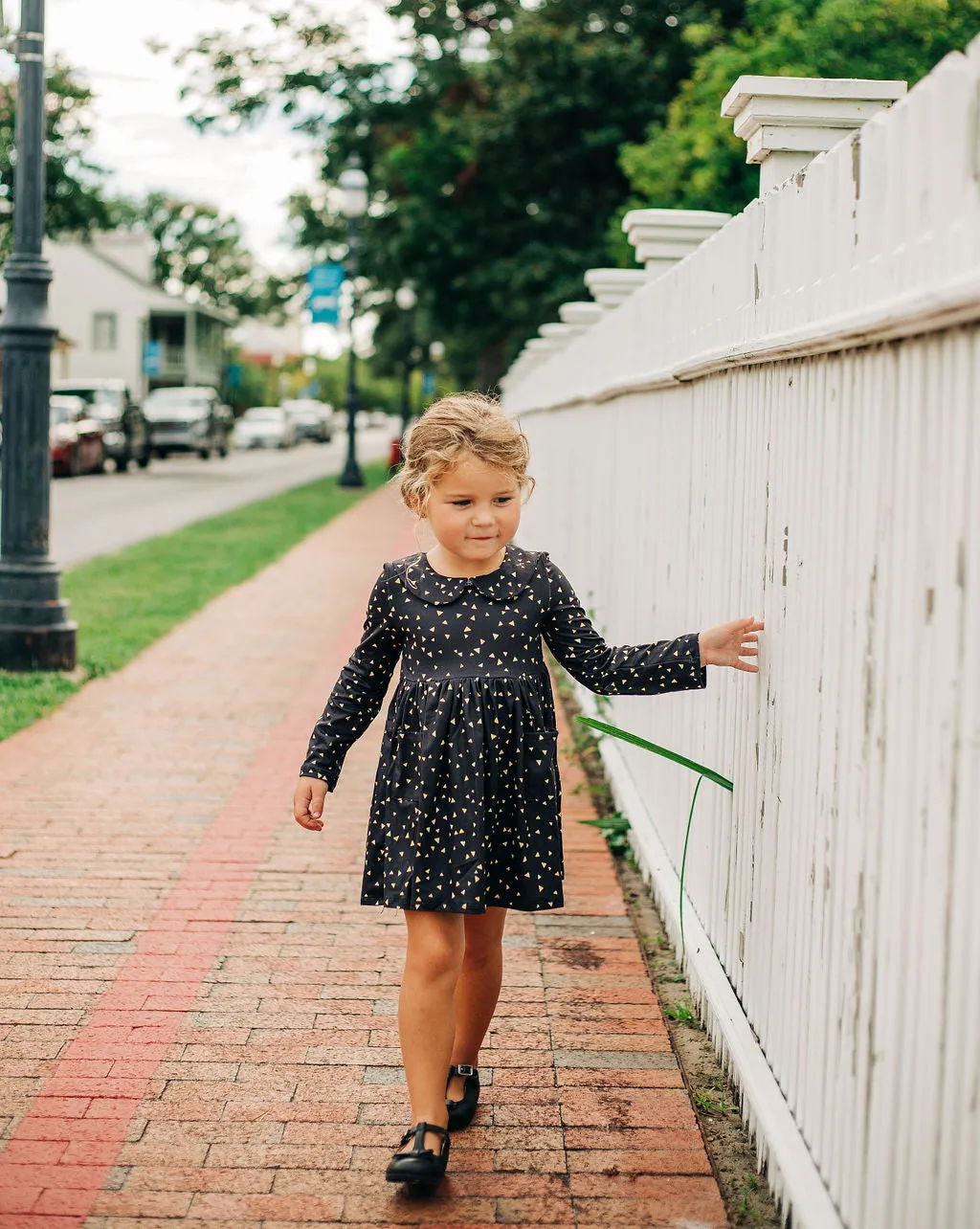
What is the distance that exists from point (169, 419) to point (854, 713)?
37469 millimetres

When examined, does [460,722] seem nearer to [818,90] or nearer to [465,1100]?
[465,1100]

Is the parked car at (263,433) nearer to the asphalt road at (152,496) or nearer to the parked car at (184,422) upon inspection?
the asphalt road at (152,496)

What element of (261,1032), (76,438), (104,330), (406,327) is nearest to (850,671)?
(261,1032)

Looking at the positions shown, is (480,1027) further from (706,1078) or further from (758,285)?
(758,285)

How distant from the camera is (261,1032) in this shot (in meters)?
3.58

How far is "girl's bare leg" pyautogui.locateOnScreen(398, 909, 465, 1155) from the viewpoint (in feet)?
9.39

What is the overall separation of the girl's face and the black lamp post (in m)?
4.98

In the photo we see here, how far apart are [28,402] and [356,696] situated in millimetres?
5155

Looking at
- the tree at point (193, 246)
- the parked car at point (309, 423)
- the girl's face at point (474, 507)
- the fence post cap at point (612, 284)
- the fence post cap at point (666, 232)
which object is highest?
the tree at point (193, 246)

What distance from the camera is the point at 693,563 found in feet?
13.4

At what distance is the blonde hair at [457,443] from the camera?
9.47ft

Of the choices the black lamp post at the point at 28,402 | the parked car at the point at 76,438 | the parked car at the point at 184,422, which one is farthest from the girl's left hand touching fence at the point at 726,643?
the parked car at the point at 184,422

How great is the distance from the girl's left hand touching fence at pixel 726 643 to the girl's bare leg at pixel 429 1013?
0.72 metres

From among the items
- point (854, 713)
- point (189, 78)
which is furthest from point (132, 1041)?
point (189, 78)
